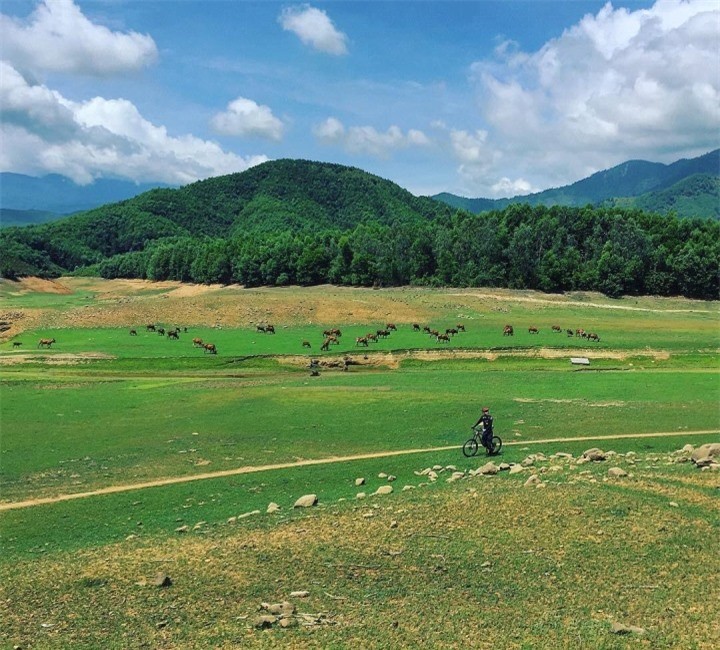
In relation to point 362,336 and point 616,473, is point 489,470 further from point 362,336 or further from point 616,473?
point 362,336

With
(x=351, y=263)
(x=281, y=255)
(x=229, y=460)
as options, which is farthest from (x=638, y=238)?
(x=229, y=460)

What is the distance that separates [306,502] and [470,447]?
26.2 ft

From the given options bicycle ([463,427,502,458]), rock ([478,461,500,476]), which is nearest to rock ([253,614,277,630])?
rock ([478,461,500,476])

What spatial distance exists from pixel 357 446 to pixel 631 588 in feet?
46.2

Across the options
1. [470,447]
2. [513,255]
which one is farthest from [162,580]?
[513,255]

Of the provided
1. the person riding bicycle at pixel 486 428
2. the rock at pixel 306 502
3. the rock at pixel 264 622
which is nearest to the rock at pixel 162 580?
the rock at pixel 264 622

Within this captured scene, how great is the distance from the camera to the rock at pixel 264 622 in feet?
38.1

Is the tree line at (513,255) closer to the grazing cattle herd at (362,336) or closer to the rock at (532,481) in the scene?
the grazing cattle herd at (362,336)

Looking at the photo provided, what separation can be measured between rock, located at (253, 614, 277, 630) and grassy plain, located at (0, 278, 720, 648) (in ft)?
0.84

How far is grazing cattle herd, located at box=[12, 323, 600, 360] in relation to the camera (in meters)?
56.0

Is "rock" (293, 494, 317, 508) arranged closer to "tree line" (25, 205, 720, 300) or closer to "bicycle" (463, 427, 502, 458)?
"bicycle" (463, 427, 502, 458)

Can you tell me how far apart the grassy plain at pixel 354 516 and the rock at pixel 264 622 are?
255 mm

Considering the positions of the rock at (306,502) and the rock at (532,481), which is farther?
the rock at (532,481)

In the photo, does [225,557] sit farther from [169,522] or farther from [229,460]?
[229,460]
